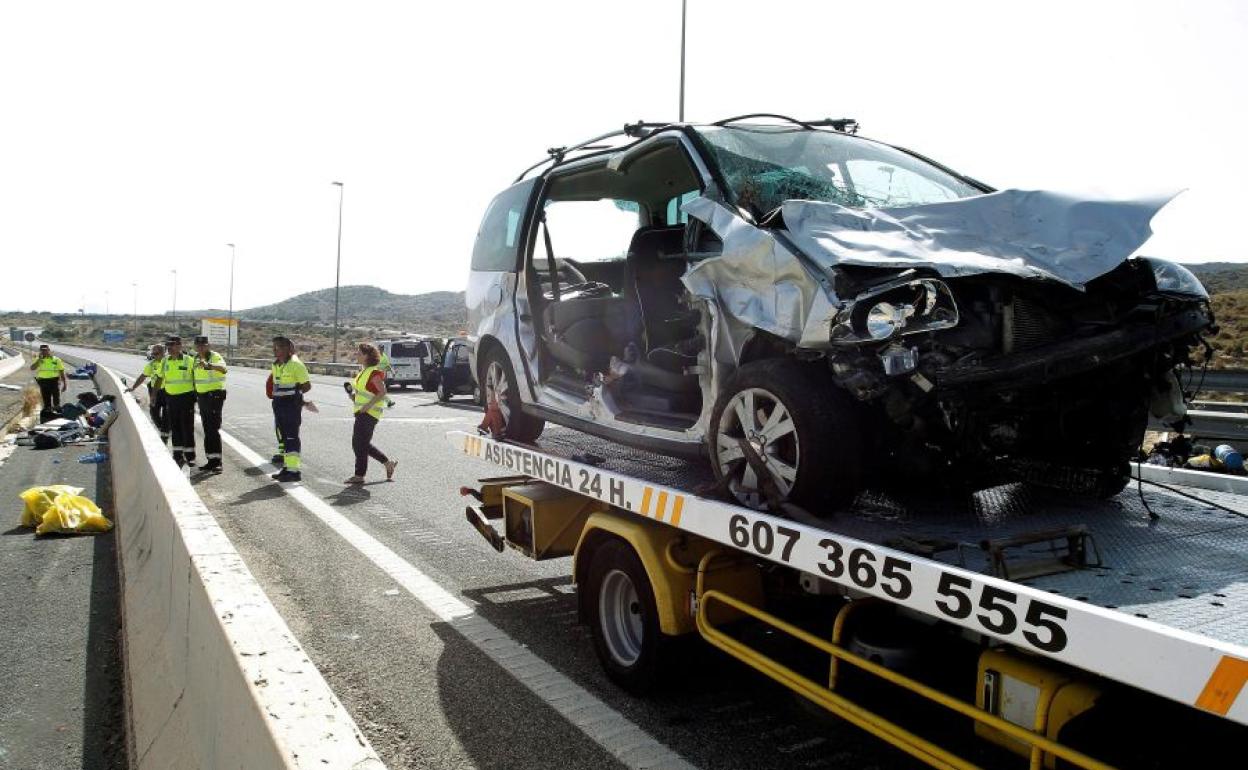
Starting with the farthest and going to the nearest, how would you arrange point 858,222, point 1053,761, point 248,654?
1. point 858,222
2. point 248,654
3. point 1053,761

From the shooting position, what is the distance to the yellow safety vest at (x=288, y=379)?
11.7m

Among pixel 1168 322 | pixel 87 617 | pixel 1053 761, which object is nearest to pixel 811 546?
pixel 1053 761

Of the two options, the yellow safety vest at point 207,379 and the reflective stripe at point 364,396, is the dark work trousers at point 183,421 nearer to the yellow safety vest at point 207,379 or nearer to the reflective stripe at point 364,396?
the yellow safety vest at point 207,379

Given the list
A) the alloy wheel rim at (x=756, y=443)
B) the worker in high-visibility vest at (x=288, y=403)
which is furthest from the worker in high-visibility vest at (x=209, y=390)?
the alloy wheel rim at (x=756, y=443)

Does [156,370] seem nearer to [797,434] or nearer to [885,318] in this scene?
[797,434]

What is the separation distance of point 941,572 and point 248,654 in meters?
2.08

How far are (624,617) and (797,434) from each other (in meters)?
1.59

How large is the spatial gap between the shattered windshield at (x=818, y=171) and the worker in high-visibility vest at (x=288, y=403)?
7.77 meters

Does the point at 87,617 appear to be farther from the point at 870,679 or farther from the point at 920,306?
the point at 920,306

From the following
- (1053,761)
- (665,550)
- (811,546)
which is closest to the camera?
(1053,761)

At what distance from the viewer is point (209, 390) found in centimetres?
1289

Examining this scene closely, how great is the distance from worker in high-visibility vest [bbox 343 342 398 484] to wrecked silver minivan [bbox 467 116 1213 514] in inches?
258

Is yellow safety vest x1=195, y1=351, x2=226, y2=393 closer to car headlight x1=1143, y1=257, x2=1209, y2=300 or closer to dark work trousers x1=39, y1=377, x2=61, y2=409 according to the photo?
dark work trousers x1=39, y1=377, x2=61, y2=409

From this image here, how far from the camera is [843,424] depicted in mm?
3537
